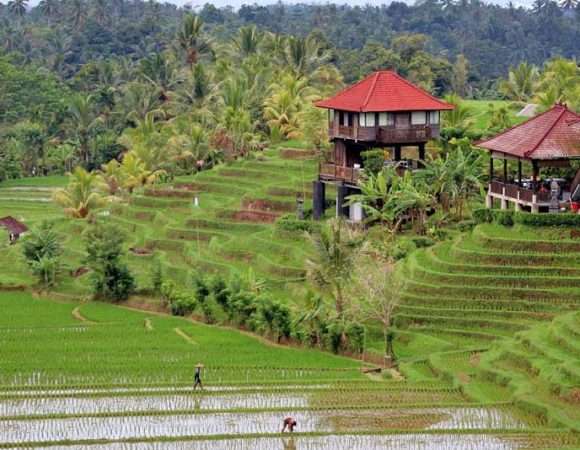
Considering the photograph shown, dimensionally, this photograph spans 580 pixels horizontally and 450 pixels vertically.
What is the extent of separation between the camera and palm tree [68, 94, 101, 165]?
76.4 metres

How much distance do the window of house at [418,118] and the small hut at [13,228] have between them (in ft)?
53.2

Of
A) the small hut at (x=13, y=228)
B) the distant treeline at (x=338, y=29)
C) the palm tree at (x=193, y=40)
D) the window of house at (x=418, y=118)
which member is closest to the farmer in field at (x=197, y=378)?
the window of house at (x=418, y=118)

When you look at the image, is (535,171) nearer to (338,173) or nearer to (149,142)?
(338,173)

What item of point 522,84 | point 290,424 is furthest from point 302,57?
point 290,424

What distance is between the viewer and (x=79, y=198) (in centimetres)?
5850

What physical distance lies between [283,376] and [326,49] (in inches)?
1918

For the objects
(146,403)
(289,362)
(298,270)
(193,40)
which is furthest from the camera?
(193,40)

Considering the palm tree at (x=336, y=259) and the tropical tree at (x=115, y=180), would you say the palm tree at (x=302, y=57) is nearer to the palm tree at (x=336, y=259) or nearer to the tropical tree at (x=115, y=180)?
the tropical tree at (x=115, y=180)

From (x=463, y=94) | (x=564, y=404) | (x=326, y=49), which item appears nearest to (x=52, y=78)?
(x=326, y=49)

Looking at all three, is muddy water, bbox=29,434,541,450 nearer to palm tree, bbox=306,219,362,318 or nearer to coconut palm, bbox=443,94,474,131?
palm tree, bbox=306,219,362,318

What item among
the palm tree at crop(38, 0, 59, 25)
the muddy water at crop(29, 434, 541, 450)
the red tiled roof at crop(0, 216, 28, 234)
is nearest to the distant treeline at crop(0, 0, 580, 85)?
the palm tree at crop(38, 0, 59, 25)

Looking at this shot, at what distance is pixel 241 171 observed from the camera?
192ft

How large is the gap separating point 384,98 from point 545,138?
8.58 m

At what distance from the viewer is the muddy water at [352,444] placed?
91.1 ft
